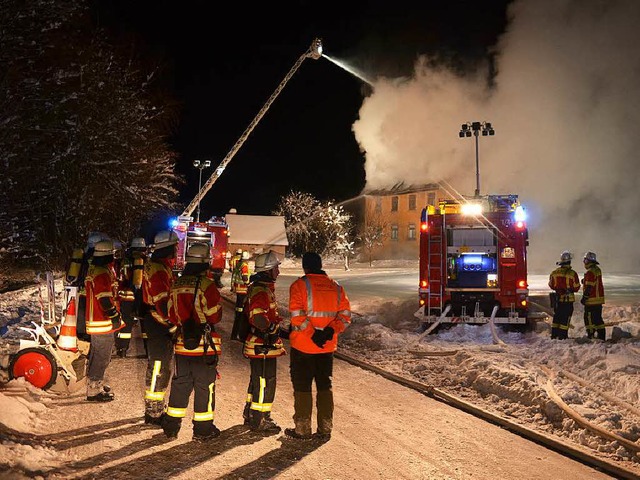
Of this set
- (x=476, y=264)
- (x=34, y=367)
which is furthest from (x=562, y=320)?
(x=34, y=367)

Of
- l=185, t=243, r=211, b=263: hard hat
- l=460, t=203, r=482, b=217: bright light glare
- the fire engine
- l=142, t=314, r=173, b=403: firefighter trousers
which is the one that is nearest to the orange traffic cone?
l=142, t=314, r=173, b=403: firefighter trousers

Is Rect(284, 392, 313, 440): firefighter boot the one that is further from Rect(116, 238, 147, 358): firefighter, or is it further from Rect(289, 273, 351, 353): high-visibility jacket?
Rect(116, 238, 147, 358): firefighter

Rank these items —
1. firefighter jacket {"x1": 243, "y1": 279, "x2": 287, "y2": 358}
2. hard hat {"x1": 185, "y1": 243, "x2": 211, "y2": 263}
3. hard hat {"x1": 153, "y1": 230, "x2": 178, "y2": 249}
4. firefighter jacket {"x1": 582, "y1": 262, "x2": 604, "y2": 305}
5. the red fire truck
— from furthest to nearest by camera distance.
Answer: the red fire truck
firefighter jacket {"x1": 582, "y1": 262, "x2": 604, "y2": 305}
hard hat {"x1": 153, "y1": 230, "x2": 178, "y2": 249}
firefighter jacket {"x1": 243, "y1": 279, "x2": 287, "y2": 358}
hard hat {"x1": 185, "y1": 243, "x2": 211, "y2": 263}

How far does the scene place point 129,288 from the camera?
8.43 meters

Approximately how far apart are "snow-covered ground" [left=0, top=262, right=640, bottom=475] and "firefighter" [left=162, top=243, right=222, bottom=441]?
0.97 m

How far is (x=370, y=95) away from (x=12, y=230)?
27928mm

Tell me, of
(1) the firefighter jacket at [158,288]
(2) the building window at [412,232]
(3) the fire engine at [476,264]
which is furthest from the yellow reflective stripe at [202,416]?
(2) the building window at [412,232]

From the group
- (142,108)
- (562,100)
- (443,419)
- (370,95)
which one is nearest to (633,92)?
(562,100)

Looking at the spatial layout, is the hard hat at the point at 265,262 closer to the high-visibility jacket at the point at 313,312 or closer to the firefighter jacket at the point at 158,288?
the high-visibility jacket at the point at 313,312

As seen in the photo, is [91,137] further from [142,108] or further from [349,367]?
[349,367]

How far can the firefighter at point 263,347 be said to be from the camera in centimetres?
478

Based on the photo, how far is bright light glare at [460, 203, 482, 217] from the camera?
34.9ft

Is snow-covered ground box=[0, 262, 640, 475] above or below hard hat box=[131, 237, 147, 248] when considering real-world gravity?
below

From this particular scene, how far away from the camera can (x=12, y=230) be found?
14.3m
